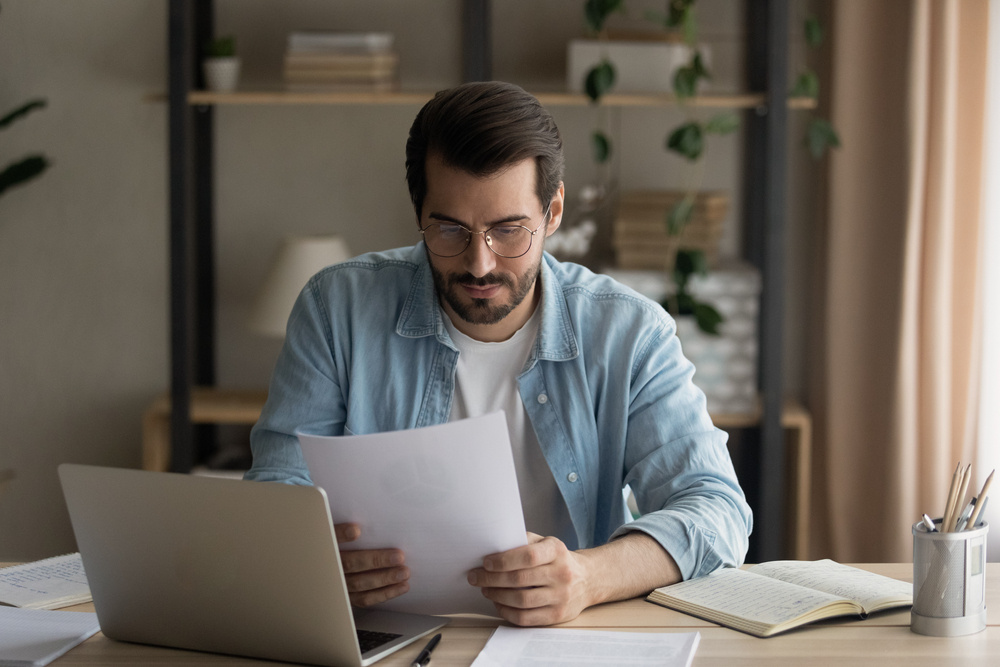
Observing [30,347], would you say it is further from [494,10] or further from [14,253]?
[494,10]

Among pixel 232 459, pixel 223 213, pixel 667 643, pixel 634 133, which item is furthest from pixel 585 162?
pixel 667 643

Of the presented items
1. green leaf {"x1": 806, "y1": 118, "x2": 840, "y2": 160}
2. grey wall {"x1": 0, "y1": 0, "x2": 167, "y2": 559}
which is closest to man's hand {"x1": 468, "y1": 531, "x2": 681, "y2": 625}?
green leaf {"x1": 806, "y1": 118, "x2": 840, "y2": 160}

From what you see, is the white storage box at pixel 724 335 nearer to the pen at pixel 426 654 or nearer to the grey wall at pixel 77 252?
the grey wall at pixel 77 252

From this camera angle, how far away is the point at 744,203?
295 cm

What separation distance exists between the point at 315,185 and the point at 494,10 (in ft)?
2.34

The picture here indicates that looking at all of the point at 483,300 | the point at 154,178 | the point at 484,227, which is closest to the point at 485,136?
the point at 484,227

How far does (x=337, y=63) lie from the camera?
267 centimetres

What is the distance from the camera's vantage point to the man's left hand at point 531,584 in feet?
3.77

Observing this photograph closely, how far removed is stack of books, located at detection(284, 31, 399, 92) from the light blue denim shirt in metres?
1.18

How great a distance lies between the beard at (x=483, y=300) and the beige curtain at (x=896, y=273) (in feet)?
5.01

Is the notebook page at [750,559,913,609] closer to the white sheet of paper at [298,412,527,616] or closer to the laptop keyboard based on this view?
the white sheet of paper at [298,412,527,616]

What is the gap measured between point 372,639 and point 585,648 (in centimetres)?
23

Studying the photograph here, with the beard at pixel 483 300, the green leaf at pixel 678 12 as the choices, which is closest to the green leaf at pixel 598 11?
the green leaf at pixel 678 12

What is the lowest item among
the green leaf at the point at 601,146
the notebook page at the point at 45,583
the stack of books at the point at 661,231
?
the notebook page at the point at 45,583
